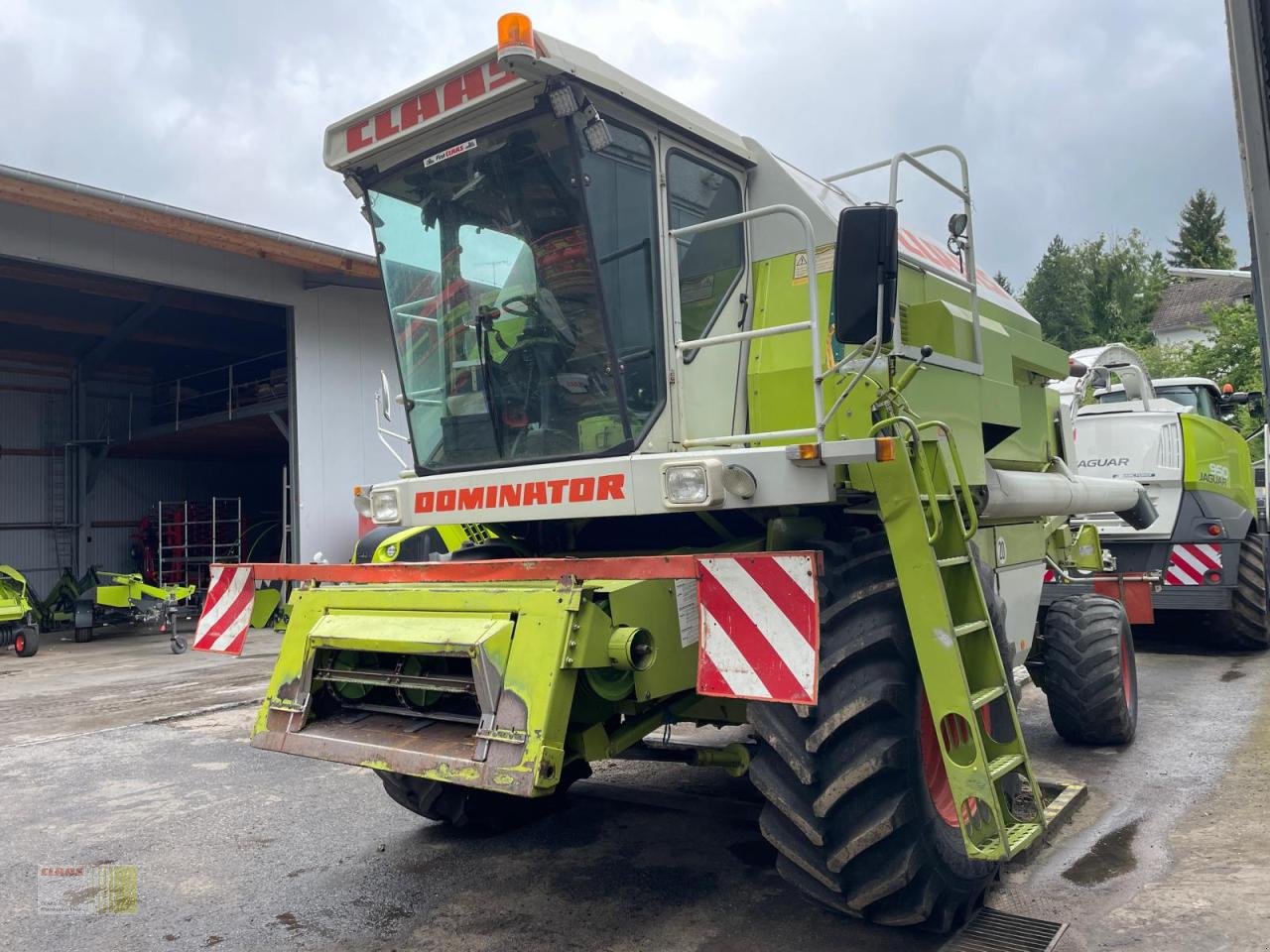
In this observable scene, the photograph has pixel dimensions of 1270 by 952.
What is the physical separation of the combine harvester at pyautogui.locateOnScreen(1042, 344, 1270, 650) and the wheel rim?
5.88 metres

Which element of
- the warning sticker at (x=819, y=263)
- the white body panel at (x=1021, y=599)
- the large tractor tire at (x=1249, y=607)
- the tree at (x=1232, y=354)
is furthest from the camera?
the tree at (x=1232, y=354)

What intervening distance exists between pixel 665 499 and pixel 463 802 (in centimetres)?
199

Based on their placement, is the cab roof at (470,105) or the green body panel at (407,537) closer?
the cab roof at (470,105)

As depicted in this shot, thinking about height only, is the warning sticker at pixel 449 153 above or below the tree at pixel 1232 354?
below

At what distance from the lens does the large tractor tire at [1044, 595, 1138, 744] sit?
548 centimetres

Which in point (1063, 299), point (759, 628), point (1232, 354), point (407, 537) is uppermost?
point (1063, 299)

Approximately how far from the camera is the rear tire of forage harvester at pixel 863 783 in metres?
2.98

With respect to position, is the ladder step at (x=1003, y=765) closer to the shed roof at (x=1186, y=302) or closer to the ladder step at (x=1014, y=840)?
the ladder step at (x=1014, y=840)

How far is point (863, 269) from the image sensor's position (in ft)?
10.00

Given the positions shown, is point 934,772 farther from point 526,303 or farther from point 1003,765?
point 526,303

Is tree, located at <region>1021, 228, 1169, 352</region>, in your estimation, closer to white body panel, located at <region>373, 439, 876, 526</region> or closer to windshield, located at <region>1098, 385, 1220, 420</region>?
windshield, located at <region>1098, 385, 1220, 420</region>

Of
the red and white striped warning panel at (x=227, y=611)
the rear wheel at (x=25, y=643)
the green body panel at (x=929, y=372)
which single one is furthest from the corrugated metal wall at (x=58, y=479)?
the green body panel at (x=929, y=372)

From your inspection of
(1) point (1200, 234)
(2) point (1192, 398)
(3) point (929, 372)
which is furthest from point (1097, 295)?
(3) point (929, 372)
